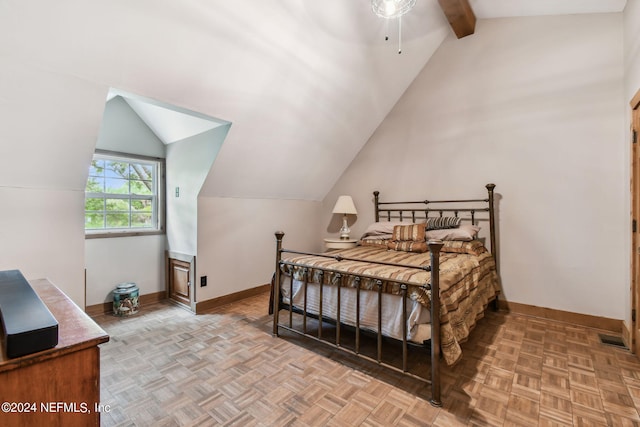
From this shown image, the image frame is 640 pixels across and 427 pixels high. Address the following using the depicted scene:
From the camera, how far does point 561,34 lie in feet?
9.64

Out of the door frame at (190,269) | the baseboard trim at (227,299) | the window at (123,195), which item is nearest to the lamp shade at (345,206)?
the baseboard trim at (227,299)

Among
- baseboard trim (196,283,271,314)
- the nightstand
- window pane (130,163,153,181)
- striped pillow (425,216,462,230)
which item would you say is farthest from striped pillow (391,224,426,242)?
window pane (130,163,153,181)

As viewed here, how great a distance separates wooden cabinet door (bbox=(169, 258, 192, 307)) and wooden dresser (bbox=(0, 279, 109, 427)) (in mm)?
2507

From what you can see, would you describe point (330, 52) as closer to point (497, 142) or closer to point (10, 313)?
point (497, 142)

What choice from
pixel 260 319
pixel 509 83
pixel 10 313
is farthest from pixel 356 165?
pixel 10 313

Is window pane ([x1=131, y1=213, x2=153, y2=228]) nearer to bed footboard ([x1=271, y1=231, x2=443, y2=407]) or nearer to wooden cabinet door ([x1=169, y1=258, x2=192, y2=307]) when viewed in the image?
wooden cabinet door ([x1=169, y1=258, x2=192, y2=307])

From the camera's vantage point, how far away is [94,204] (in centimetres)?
312

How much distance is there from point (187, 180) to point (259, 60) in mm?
1571

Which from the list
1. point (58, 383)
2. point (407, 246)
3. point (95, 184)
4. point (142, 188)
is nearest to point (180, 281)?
point (142, 188)

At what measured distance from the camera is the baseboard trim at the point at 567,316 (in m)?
2.67

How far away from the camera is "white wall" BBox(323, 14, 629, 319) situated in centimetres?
271

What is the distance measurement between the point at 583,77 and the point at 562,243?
1.62 m

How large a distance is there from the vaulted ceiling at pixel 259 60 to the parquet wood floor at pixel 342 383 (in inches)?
66.1

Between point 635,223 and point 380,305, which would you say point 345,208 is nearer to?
point 380,305
